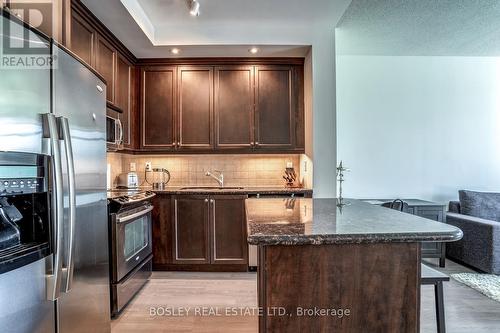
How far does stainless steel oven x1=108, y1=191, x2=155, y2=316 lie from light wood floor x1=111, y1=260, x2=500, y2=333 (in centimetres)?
13

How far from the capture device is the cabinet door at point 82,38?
7.59ft

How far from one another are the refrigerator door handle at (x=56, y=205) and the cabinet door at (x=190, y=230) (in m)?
2.04

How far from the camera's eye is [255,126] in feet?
11.8

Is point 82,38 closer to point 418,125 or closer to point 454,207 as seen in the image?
point 418,125

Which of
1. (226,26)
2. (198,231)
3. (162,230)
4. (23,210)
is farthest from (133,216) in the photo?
(226,26)

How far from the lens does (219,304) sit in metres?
2.56

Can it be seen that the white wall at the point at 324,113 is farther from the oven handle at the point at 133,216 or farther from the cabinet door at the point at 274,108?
the oven handle at the point at 133,216

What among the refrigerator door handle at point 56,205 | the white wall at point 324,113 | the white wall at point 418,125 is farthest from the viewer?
the white wall at point 418,125

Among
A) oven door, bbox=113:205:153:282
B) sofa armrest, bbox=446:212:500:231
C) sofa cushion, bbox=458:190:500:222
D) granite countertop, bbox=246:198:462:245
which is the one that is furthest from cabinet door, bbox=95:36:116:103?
sofa cushion, bbox=458:190:500:222

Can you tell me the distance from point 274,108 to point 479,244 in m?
2.75

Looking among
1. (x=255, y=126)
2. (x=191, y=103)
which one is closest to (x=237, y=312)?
(x=255, y=126)

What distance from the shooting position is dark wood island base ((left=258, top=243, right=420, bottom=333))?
3.65ft

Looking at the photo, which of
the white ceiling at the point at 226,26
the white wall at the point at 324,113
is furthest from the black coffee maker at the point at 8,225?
the white wall at the point at 324,113

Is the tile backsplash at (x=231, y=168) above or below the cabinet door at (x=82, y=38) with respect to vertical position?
below
